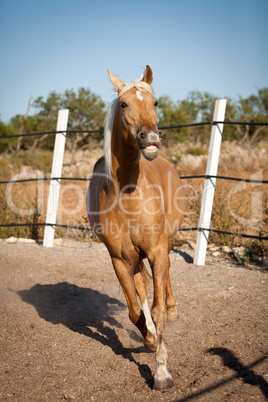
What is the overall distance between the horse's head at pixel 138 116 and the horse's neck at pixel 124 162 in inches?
3.8

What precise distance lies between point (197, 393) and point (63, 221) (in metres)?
7.04

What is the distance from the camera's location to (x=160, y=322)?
2.74 m

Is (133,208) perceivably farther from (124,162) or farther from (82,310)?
(82,310)

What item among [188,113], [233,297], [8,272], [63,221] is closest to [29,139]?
[188,113]

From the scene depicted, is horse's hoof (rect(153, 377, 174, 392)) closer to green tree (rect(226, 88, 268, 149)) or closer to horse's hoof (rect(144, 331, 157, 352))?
horse's hoof (rect(144, 331, 157, 352))

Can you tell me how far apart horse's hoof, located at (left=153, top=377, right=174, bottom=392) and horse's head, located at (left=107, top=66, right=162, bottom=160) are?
1.54 m

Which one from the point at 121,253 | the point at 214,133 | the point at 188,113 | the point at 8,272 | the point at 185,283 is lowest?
the point at 8,272

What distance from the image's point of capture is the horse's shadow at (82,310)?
3578mm

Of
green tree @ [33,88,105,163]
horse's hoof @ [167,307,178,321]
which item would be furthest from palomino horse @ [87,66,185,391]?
green tree @ [33,88,105,163]

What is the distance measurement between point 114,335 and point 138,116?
2.25 meters

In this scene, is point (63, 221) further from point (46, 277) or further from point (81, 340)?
point (81, 340)

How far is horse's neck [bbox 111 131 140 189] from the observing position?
2.83 meters

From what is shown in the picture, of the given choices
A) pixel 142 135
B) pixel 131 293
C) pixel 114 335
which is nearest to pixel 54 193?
pixel 114 335

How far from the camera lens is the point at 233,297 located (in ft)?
13.9
